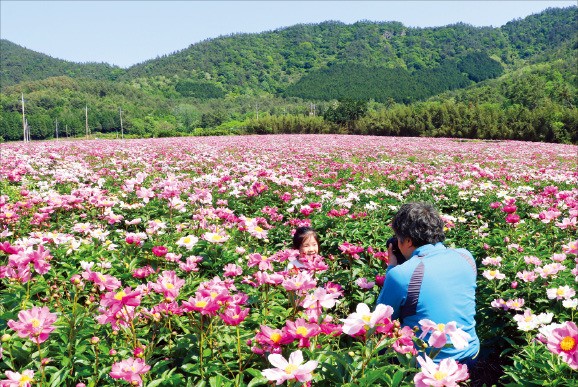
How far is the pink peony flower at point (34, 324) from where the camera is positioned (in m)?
1.46

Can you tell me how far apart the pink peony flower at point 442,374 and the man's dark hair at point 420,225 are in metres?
1.57

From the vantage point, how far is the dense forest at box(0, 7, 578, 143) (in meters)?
41.8

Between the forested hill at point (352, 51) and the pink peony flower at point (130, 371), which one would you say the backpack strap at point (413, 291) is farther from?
the forested hill at point (352, 51)

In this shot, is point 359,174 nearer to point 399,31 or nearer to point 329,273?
point 329,273

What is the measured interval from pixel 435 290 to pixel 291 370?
1317 millimetres

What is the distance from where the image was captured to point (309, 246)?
3598mm

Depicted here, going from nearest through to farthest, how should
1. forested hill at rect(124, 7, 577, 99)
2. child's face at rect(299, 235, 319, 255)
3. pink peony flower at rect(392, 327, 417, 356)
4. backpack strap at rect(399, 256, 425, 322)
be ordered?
1. pink peony flower at rect(392, 327, 417, 356)
2. backpack strap at rect(399, 256, 425, 322)
3. child's face at rect(299, 235, 319, 255)
4. forested hill at rect(124, 7, 577, 99)

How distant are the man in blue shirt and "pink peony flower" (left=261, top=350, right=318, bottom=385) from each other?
1.18 meters

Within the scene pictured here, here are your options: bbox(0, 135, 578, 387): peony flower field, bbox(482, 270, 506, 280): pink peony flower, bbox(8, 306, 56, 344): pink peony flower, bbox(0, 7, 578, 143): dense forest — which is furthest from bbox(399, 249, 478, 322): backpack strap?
bbox(0, 7, 578, 143): dense forest

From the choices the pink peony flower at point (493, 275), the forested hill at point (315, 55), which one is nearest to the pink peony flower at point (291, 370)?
the pink peony flower at point (493, 275)

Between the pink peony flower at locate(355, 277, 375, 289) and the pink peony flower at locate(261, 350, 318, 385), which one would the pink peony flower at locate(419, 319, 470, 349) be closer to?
the pink peony flower at locate(261, 350, 318, 385)

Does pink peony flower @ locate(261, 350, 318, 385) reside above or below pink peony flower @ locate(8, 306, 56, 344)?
below

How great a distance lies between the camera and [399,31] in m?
166

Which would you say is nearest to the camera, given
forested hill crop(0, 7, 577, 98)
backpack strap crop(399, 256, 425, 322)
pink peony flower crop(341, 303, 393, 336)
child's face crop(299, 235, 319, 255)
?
pink peony flower crop(341, 303, 393, 336)
